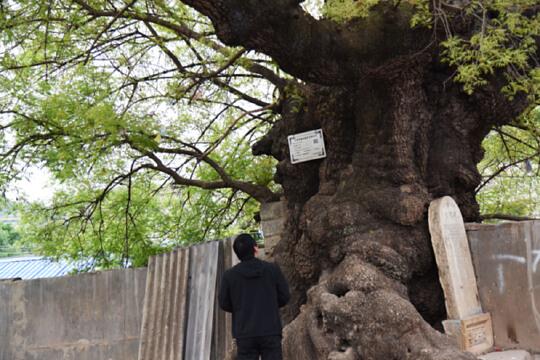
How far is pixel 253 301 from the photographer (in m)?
5.46

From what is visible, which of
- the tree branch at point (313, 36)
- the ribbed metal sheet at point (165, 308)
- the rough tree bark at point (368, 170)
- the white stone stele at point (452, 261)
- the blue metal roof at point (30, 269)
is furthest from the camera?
the blue metal roof at point (30, 269)

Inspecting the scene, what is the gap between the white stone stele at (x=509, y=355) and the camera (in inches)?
264

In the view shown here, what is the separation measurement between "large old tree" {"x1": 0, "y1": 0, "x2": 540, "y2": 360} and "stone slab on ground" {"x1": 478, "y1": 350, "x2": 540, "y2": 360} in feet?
2.48

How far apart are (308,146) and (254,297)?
3.62m

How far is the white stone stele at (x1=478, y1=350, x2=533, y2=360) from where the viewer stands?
671 cm

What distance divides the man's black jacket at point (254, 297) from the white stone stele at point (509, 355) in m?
2.74

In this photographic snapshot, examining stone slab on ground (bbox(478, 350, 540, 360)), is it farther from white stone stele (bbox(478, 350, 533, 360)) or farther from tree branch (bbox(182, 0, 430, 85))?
tree branch (bbox(182, 0, 430, 85))

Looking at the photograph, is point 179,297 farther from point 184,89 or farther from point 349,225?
point 184,89

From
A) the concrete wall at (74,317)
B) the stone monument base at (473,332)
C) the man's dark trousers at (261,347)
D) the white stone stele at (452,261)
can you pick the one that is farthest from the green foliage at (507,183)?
the man's dark trousers at (261,347)

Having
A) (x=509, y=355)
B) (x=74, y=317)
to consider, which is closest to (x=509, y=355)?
(x=509, y=355)

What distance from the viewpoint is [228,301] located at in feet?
18.6

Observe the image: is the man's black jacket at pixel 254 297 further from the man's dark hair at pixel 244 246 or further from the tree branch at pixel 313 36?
the tree branch at pixel 313 36

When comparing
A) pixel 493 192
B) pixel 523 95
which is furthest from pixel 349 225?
pixel 493 192

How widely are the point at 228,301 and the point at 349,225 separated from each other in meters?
2.22
